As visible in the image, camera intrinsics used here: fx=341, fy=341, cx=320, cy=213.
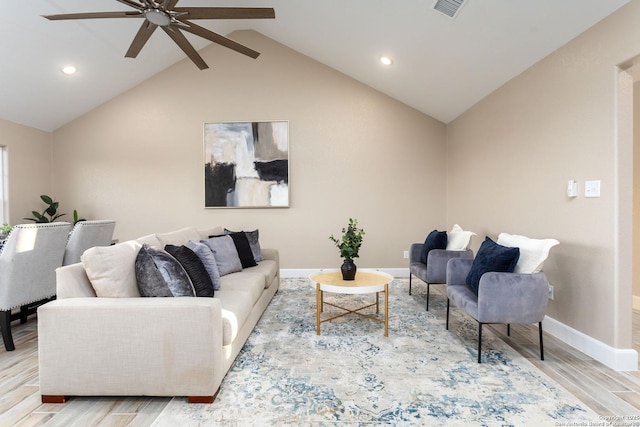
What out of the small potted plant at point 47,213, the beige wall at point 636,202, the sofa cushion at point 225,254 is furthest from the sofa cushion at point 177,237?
the beige wall at point 636,202

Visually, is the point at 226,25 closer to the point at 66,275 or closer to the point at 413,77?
the point at 413,77

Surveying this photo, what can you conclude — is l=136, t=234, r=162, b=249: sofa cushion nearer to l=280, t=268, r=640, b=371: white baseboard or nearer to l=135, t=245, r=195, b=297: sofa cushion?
l=135, t=245, r=195, b=297: sofa cushion

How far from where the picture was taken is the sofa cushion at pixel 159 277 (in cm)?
215

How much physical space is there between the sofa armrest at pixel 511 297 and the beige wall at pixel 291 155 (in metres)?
2.97

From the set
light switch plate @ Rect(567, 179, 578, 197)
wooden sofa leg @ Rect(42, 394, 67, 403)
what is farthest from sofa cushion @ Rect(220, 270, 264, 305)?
light switch plate @ Rect(567, 179, 578, 197)

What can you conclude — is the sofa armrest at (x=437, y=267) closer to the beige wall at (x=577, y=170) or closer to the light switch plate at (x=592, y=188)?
the beige wall at (x=577, y=170)

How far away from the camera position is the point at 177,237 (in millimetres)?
3201

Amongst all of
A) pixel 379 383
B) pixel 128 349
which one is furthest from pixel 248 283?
pixel 379 383

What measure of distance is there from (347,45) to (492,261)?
3268 millimetres

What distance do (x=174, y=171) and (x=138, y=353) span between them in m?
4.02

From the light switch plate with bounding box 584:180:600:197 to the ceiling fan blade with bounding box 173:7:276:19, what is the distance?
257cm

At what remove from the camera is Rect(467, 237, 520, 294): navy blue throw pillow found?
8.57 feet

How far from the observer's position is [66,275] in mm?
2072

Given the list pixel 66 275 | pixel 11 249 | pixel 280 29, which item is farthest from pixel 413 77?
pixel 11 249
